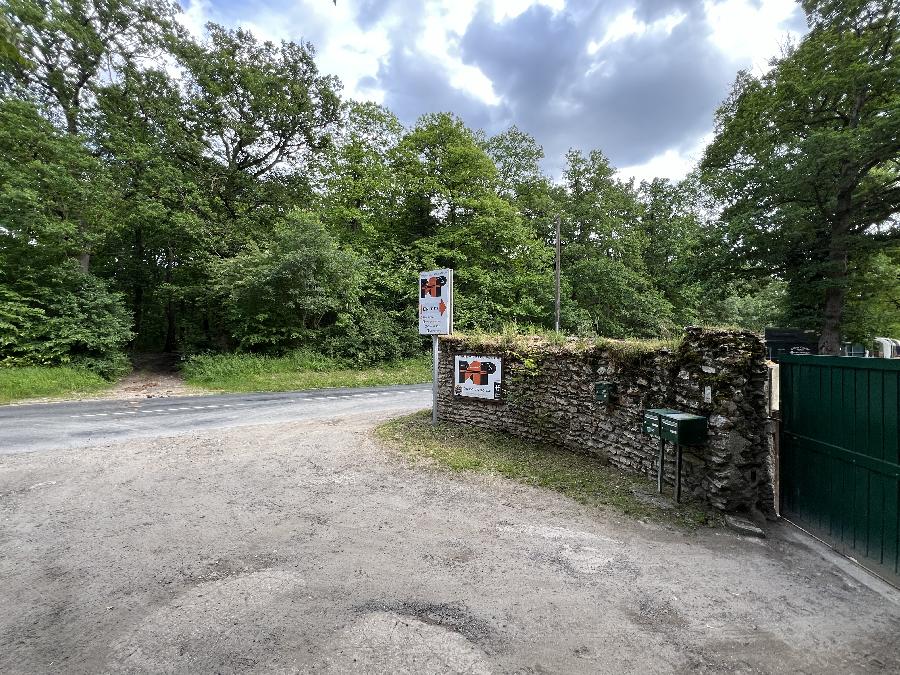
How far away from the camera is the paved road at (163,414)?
24.6ft

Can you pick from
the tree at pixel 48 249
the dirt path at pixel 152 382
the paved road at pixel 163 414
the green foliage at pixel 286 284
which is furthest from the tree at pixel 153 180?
the paved road at pixel 163 414

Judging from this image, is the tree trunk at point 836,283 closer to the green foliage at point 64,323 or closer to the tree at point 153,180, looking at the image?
the tree at point 153,180

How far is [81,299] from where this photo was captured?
576 inches

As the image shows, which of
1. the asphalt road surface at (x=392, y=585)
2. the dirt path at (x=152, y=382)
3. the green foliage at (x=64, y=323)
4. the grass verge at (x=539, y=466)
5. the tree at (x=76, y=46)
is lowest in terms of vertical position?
the asphalt road surface at (x=392, y=585)

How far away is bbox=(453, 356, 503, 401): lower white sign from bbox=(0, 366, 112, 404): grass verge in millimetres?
12147

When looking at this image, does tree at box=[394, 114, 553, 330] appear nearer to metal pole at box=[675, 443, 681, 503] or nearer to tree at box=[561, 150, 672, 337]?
tree at box=[561, 150, 672, 337]

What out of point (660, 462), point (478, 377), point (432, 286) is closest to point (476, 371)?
point (478, 377)

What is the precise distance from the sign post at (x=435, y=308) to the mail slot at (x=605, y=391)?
3380 mm

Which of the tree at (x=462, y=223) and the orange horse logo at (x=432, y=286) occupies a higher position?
the tree at (x=462, y=223)

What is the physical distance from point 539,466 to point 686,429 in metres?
2.25

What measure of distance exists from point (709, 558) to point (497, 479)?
2.58 metres

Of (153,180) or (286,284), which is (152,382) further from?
(153,180)

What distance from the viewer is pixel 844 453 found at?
368cm

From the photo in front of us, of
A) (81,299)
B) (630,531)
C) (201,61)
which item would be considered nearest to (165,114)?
(201,61)
